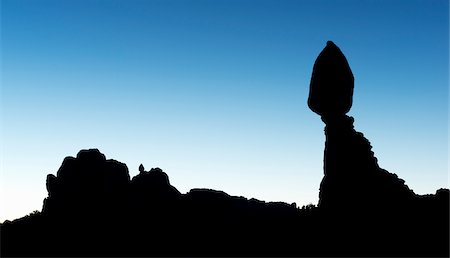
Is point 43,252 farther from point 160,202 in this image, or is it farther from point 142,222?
point 160,202

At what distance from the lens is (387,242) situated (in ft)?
105

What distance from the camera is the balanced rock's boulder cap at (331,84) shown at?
→ 37.2m

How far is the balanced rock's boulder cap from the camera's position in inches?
1463

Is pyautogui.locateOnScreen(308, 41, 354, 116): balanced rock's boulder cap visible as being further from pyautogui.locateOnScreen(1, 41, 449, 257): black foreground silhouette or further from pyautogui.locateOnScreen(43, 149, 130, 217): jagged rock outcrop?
pyautogui.locateOnScreen(43, 149, 130, 217): jagged rock outcrop

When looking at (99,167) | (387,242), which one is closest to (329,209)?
(387,242)

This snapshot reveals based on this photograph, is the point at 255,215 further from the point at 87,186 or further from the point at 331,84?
the point at 87,186

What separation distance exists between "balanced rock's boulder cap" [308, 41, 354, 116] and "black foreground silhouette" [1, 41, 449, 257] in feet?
0.30

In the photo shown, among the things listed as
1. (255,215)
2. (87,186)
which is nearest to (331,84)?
(255,215)

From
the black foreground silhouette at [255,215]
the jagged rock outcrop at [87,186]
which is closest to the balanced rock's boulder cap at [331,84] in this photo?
the black foreground silhouette at [255,215]

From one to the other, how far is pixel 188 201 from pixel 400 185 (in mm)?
25936

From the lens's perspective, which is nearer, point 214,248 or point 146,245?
point 214,248

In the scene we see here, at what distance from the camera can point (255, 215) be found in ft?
152

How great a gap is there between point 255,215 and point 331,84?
1759 cm

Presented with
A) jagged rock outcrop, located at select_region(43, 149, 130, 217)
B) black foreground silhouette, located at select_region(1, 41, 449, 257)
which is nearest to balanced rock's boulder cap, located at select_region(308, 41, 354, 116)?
black foreground silhouette, located at select_region(1, 41, 449, 257)
